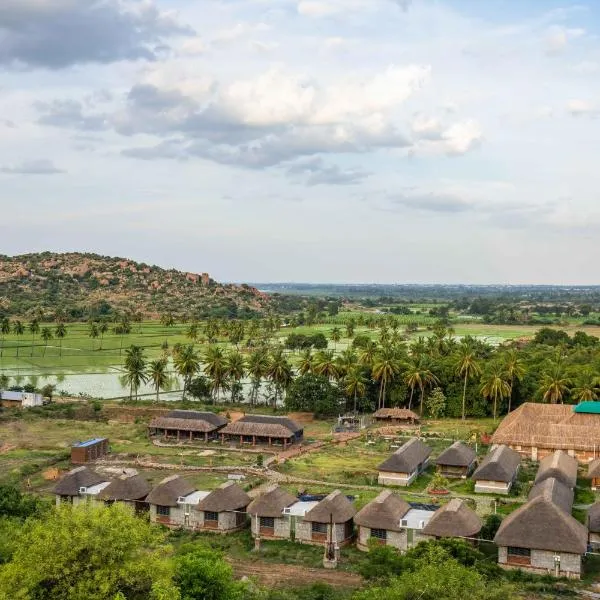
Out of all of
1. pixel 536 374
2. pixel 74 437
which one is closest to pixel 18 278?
pixel 74 437

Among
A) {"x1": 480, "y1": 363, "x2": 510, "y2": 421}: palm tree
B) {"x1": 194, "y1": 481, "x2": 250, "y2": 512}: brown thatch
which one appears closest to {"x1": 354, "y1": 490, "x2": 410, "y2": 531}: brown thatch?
{"x1": 194, "y1": 481, "x2": 250, "y2": 512}: brown thatch

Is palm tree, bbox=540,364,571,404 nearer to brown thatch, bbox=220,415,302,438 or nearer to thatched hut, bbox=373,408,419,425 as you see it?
thatched hut, bbox=373,408,419,425

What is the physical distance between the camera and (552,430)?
159 ft

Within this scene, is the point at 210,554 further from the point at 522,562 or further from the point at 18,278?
the point at 18,278

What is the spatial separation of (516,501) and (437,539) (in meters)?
10.5

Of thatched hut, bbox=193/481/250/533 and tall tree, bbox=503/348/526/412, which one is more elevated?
tall tree, bbox=503/348/526/412

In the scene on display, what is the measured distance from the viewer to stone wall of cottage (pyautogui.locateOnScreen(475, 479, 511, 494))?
39.9 m

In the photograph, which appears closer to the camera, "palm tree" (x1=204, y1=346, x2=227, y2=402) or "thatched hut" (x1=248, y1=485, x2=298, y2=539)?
"thatched hut" (x1=248, y1=485, x2=298, y2=539)

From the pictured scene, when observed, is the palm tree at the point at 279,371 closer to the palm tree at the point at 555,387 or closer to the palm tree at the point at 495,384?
the palm tree at the point at 495,384

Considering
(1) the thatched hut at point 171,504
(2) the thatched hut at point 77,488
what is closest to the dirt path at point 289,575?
(1) the thatched hut at point 171,504

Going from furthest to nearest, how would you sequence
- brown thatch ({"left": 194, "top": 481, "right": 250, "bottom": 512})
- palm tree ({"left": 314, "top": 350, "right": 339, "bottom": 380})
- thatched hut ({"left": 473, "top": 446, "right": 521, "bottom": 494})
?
palm tree ({"left": 314, "top": 350, "right": 339, "bottom": 380}) < thatched hut ({"left": 473, "top": 446, "right": 521, "bottom": 494}) < brown thatch ({"left": 194, "top": 481, "right": 250, "bottom": 512})

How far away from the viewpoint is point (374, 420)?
61719 millimetres

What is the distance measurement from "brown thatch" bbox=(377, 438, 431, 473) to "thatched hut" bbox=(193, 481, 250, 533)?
33.9 ft

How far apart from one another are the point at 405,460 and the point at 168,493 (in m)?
14.0
